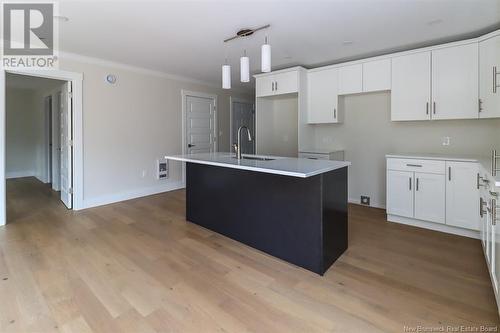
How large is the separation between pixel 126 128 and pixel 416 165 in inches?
178

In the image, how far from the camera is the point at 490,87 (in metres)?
2.93

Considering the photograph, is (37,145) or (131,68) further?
(37,145)

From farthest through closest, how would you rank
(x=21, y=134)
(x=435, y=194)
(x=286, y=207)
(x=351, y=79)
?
(x=21, y=134) < (x=351, y=79) < (x=435, y=194) < (x=286, y=207)

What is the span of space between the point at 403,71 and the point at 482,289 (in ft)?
8.86

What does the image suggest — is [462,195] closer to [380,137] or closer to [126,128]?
[380,137]

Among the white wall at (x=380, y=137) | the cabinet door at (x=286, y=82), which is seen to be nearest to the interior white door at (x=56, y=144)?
the cabinet door at (x=286, y=82)

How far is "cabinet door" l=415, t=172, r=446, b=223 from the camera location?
3115 mm

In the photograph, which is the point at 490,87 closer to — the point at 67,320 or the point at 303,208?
the point at 303,208

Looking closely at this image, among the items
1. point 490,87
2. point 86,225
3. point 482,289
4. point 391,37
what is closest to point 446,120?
point 490,87

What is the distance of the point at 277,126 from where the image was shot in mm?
5469

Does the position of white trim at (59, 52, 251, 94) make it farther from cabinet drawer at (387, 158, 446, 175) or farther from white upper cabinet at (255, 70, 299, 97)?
cabinet drawer at (387, 158, 446, 175)

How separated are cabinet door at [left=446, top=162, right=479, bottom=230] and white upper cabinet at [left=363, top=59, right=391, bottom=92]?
1.38m

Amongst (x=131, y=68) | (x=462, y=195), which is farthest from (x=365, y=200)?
(x=131, y=68)

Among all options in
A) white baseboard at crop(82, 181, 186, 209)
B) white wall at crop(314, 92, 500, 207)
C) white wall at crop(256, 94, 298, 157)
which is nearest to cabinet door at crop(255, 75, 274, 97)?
white wall at crop(256, 94, 298, 157)
